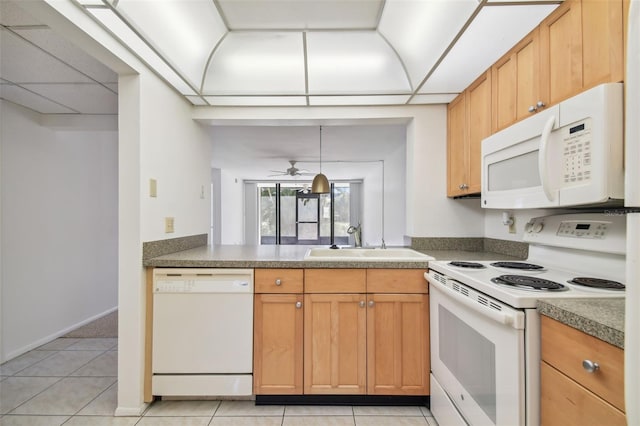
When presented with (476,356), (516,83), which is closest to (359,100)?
(516,83)

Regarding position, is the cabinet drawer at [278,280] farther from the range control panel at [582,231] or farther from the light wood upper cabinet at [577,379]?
the range control panel at [582,231]

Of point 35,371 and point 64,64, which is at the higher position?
point 64,64

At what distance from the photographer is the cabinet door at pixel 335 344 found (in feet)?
5.46

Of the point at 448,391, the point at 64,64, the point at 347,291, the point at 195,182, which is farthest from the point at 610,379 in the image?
the point at 64,64

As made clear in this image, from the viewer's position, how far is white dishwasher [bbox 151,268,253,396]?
5.48 ft

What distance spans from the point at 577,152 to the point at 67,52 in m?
2.65

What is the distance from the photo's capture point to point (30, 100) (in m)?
2.26

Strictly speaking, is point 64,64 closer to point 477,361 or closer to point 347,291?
point 347,291

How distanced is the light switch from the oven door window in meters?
1.87

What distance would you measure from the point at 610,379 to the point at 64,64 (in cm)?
295

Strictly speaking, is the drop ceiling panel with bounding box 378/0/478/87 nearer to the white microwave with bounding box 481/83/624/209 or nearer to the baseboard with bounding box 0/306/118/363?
the white microwave with bounding box 481/83/624/209

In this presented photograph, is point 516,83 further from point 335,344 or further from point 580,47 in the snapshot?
point 335,344

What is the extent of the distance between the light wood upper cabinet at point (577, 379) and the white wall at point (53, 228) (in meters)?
3.62

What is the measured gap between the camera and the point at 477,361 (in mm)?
1164
